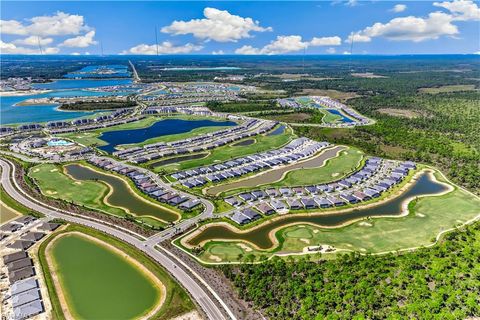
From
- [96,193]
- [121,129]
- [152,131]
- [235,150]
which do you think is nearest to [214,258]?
[96,193]

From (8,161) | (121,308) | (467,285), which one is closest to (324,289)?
(467,285)

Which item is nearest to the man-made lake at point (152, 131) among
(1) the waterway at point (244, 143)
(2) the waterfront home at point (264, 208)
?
(1) the waterway at point (244, 143)

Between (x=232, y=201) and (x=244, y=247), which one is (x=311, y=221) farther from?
(x=232, y=201)

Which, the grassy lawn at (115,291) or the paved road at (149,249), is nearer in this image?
the grassy lawn at (115,291)

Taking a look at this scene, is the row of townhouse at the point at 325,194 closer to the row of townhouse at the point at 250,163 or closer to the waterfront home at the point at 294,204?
the waterfront home at the point at 294,204

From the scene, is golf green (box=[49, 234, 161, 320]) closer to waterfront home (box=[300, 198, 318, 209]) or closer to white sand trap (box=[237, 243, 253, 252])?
white sand trap (box=[237, 243, 253, 252])

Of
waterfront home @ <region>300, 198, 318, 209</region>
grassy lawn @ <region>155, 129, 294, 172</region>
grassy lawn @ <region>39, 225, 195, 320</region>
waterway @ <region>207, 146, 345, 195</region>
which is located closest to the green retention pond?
grassy lawn @ <region>155, 129, 294, 172</region>
